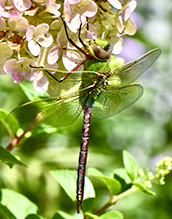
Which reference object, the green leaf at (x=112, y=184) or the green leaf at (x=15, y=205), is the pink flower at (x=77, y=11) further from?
the green leaf at (x=15, y=205)

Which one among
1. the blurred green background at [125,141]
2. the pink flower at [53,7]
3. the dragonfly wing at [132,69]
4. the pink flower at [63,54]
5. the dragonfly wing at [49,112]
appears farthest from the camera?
the blurred green background at [125,141]

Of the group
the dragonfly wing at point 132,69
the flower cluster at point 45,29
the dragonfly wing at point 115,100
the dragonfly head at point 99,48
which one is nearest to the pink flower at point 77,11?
the flower cluster at point 45,29

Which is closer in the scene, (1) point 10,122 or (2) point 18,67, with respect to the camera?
(2) point 18,67

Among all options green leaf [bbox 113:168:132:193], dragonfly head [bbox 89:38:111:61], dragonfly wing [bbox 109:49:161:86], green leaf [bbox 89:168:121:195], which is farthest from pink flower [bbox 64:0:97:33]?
green leaf [bbox 113:168:132:193]

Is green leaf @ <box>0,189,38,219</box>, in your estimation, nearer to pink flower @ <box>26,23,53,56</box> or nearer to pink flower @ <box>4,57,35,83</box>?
pink flower @ <box>4,57,35,83</box>

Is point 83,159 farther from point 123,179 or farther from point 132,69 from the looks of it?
point 132,69

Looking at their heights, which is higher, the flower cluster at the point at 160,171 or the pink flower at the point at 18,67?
the pink flower at the point at 18,67

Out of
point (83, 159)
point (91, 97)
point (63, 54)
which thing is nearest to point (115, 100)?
point (91, 97)
